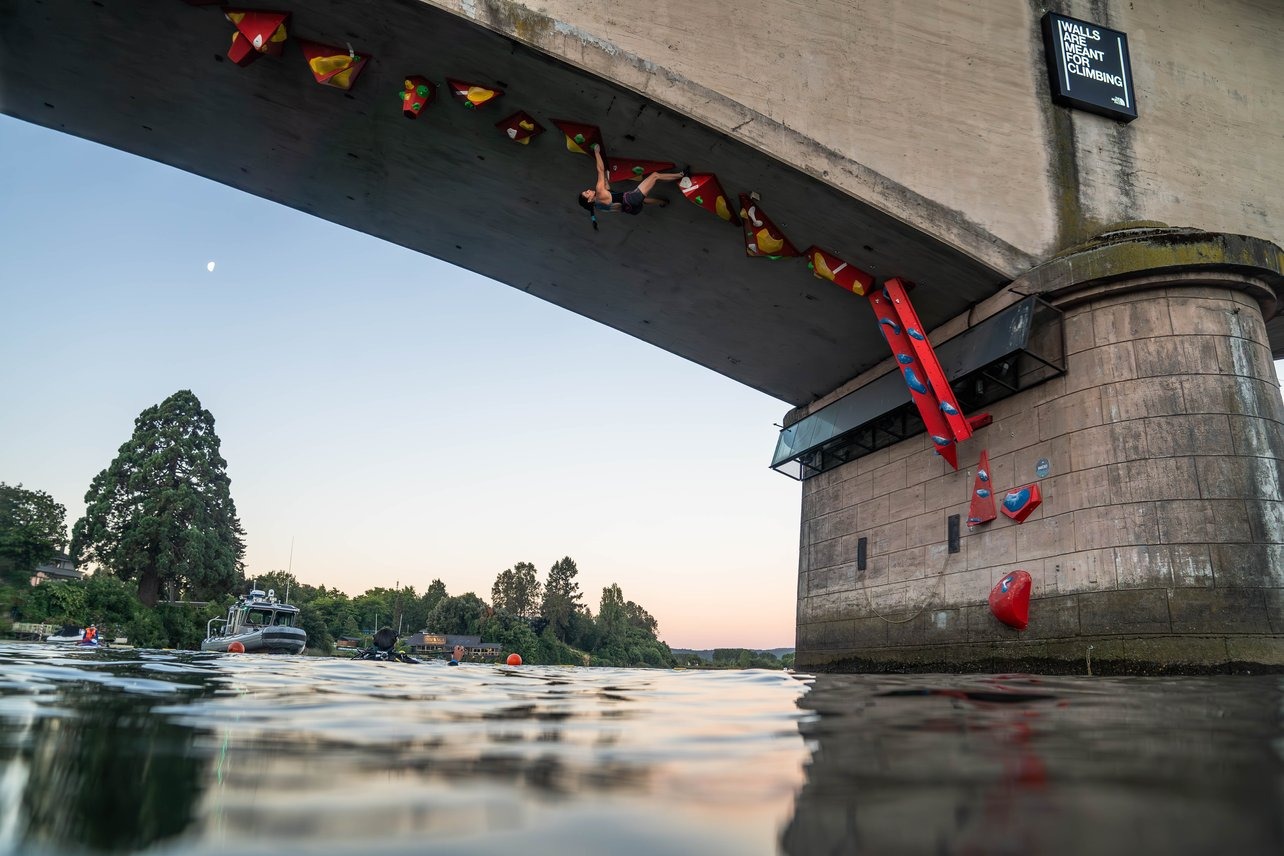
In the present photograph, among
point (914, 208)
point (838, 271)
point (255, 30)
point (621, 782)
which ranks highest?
point (255, 30)

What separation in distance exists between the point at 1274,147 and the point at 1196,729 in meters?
18.0

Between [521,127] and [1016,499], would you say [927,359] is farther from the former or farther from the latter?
[521,127]

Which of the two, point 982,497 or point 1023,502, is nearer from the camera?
point 1023,502

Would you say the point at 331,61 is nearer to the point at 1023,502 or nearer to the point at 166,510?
the point at 1023,502

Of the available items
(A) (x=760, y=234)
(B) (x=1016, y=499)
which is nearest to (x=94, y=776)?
(A) (x=760, y=234)

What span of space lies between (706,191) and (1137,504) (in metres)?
7.94

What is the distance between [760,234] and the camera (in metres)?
13.3

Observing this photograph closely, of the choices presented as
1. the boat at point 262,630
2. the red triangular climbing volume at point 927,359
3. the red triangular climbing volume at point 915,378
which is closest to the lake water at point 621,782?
the red triangular climbing volume at point 927,359

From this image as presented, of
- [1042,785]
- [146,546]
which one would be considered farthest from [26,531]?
[1042,785]

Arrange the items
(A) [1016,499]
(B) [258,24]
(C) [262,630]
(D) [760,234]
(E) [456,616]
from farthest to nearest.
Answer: (E) [456,616]
(C) [262,630]
(D) [760,234]
(A) [1016,499]
(B) [258,24]

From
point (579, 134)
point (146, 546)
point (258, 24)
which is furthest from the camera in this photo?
point (146, 546)

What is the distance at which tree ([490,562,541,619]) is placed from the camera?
112188mm

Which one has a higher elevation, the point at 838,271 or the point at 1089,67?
the point at 1089,67

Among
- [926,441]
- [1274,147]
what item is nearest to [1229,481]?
[926,441]
